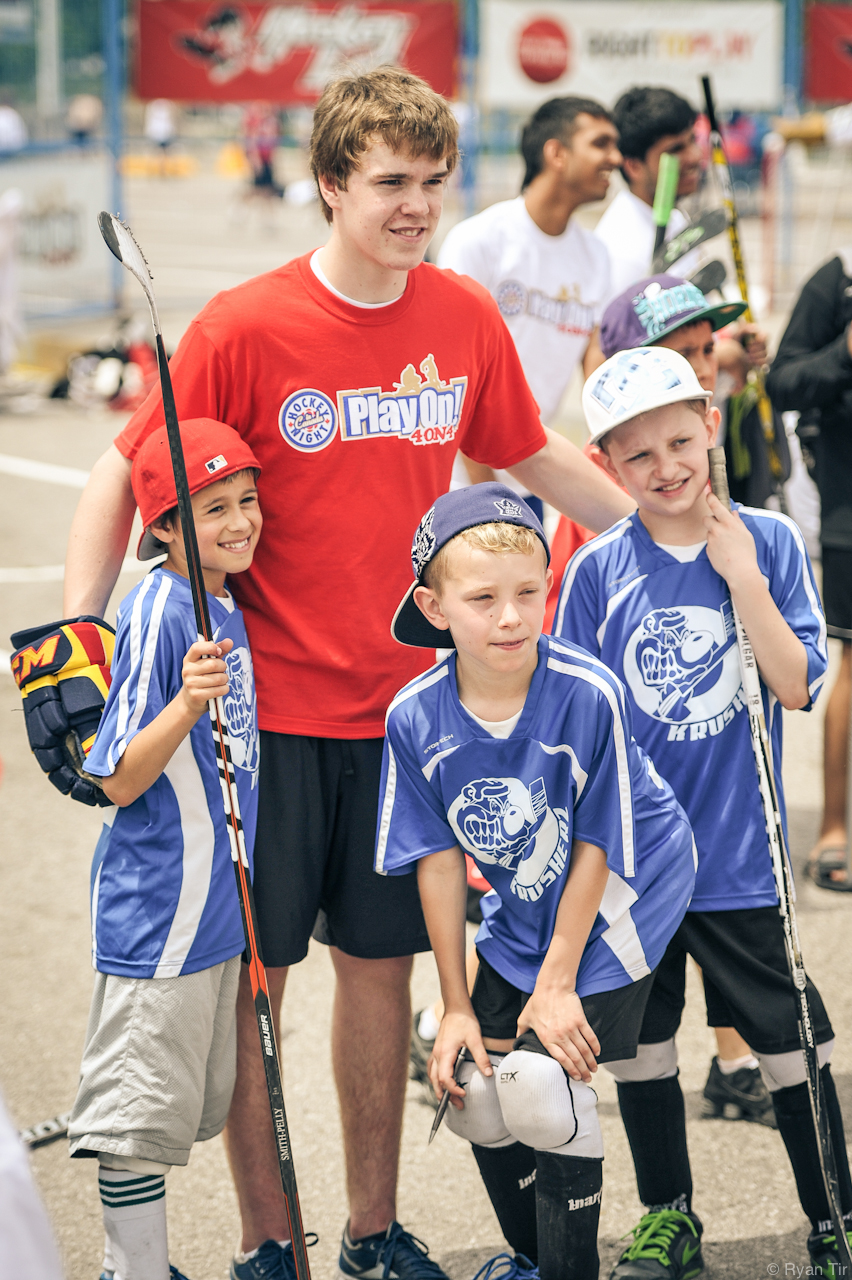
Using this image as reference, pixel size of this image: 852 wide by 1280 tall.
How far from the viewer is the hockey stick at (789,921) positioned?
2.66 meters

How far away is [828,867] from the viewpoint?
467 cm

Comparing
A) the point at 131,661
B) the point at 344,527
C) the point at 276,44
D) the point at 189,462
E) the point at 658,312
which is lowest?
the point at 131,661

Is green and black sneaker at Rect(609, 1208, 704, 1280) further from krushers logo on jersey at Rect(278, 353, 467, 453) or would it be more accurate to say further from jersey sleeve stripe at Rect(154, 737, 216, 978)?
krushers logo on jersey at Rect(278, 353, 467, 453)

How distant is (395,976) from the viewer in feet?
9.55

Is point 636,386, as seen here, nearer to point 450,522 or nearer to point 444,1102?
point 450,522

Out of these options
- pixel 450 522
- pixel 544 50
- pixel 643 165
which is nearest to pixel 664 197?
pixel 643 165

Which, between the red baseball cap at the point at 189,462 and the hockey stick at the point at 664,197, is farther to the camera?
the hockey stick at the point at 664,197

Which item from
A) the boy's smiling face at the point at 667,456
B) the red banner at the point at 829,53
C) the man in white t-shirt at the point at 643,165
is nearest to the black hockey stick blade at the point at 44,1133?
the boy's smiling face at the point at 667,456

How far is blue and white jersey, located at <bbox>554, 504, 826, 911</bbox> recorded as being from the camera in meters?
2.78

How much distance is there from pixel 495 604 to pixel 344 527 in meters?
0.43

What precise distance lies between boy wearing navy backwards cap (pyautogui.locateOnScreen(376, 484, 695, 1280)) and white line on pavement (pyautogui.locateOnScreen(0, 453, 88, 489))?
25.0 ft

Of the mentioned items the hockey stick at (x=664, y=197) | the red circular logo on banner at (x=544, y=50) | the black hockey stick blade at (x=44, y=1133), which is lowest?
the black hockey stick blade at (x=44, y=1133)

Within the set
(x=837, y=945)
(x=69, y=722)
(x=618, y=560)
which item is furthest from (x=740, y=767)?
(x=837, y=945)

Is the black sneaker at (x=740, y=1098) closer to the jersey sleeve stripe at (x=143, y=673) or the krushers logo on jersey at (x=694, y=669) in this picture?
the krushers logo on jersey at (x=694, y=669)
